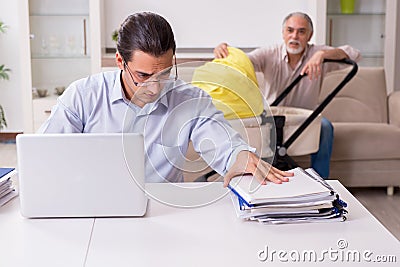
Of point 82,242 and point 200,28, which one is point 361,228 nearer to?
point 82,242

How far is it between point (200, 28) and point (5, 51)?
5.42 feet

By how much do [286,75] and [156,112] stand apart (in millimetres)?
2345

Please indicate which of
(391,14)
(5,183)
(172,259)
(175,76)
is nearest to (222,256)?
(172,259)

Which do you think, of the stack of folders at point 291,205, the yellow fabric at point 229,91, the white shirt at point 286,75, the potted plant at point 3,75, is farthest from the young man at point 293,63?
the potted plant at point 3,75

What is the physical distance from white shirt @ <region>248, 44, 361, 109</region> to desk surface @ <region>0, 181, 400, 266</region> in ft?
7.32

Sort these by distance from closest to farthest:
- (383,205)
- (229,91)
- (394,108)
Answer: (229,91) → (383,205) → (394,108)

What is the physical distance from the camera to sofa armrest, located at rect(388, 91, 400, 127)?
3957mm

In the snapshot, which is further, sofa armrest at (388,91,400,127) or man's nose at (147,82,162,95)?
sofa armrest at (388,91,400,127)

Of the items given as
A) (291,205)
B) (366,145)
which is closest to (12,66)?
(366,145)

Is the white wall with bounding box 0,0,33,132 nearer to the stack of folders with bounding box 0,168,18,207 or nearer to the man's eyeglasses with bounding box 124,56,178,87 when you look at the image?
the stack of folders with bounding box 0,168,18,207

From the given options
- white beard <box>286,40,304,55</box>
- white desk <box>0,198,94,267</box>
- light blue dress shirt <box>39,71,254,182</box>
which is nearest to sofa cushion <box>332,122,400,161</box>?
white beard <box>286,40,304,55</box>

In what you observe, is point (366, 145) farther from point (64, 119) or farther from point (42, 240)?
point (42, 240)

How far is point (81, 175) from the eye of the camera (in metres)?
1.49

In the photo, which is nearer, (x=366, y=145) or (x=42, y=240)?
(x=42, y=240)
